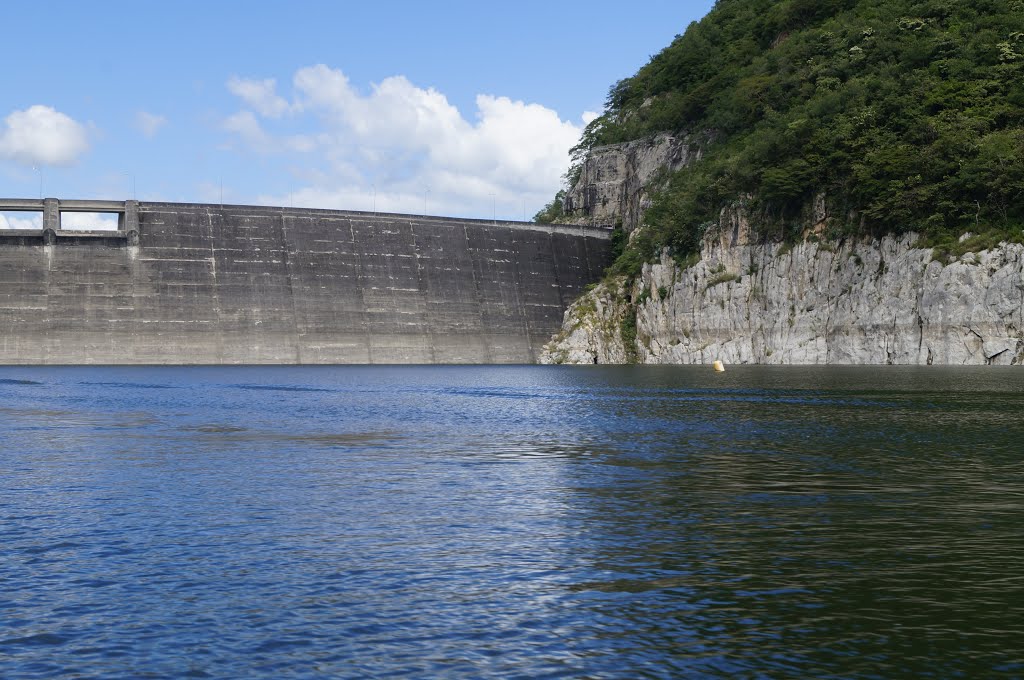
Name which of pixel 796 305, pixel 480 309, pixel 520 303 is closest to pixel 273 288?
pixel 480 309

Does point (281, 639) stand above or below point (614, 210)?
below

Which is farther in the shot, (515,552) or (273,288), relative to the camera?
(273,288)

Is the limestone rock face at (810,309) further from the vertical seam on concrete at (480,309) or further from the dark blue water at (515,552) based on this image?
the dark blue water at (515,552)

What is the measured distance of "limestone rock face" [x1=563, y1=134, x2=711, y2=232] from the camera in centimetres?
13138

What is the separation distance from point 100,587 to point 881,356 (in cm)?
8569

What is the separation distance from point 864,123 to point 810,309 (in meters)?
18.9

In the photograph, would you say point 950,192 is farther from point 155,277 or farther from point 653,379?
point 155,277

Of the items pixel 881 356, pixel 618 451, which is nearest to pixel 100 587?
pixel 618 451

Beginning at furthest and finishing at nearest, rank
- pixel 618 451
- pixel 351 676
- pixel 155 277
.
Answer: pixel 155 277 → pixel 618 451 → pixel 351 676

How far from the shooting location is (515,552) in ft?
52.7

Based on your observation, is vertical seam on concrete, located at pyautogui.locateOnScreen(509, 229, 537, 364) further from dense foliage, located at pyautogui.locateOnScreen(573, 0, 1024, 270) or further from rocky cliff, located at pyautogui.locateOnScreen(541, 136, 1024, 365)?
dense foliage, located at pyautogui.locateOnScreen(573, 0, 1024, 270)

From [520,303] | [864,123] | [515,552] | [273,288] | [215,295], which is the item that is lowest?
[515,552]

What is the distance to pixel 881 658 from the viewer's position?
35.8ft

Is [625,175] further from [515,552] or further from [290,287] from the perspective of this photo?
[515,552]
